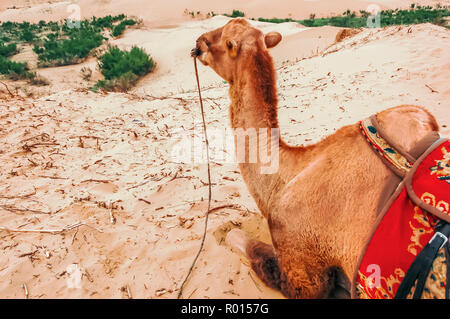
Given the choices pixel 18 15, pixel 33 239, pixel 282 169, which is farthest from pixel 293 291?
pixel 18 15

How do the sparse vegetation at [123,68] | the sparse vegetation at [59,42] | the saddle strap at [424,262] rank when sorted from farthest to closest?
1. the sparse vegetation at [59,42]
2. the sparse vegetation at [123,68]
3. the saddle strap at [424,262]

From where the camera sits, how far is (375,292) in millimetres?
1186

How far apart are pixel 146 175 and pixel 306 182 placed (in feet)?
7.74

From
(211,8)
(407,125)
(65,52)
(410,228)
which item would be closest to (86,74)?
(65,52)

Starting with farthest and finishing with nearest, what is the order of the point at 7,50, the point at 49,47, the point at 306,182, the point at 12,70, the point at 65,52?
the point at 49,47 → the point at 7,50 → the point at 65,52 → the point at 12,70 → the point at 306,182

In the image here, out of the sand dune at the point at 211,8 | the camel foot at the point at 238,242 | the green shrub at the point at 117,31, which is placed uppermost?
the sand dune at the point at 211,8

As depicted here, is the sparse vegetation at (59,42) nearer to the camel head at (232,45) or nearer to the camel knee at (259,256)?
the camel head at (232,45)

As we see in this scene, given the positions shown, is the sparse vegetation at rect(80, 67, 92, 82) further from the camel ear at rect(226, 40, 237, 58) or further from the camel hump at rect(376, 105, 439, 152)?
the camel hump at rect(376, 105, 439, 152)

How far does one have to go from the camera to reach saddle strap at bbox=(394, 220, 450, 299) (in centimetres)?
99

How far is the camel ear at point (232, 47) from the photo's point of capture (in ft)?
5.81

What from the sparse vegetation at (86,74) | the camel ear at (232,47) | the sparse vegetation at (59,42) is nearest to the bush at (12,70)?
the sparse vegetation at (59,42)

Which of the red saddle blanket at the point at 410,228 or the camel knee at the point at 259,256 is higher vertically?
the red saddle blanket at the point at 410,228

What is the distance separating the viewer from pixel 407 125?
1391 millimetres

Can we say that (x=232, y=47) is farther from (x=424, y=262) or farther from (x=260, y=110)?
(x=424, y=262)
